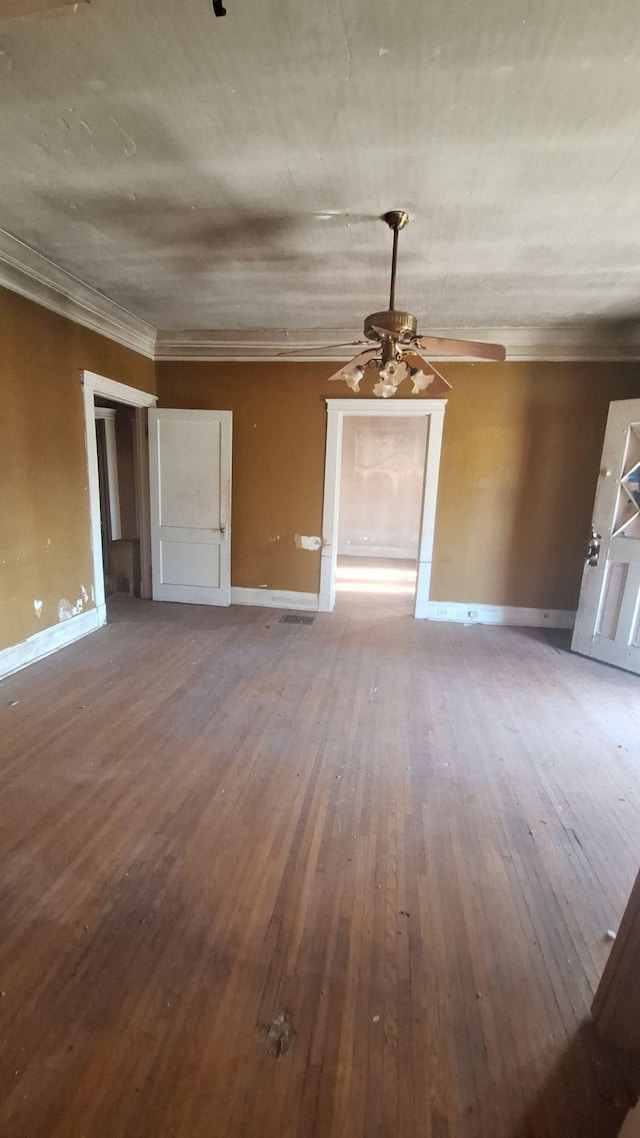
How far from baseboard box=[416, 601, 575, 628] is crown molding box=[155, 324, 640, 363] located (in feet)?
7.62

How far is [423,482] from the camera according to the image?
4578 millimetres

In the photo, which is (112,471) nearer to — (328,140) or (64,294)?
(64,294)

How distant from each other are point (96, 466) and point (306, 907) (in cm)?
359

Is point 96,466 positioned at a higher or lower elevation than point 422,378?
lower

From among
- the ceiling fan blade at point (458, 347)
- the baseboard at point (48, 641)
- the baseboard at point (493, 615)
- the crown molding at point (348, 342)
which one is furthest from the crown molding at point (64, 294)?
the baseboard at point (493, 615)

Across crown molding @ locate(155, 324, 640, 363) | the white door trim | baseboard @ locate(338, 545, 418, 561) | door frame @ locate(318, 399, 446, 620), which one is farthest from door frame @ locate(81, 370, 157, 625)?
baseboard @ locate(338, 545, 418, 561)

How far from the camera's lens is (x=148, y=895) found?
5.17 ft

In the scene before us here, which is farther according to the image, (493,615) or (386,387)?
(493,615)

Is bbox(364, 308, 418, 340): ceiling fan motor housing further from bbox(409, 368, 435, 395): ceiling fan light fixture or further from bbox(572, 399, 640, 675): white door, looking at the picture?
bbox(572, 399, 640, 675): white door

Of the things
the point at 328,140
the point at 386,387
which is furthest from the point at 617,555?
the point at 328,140

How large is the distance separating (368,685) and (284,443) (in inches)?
104

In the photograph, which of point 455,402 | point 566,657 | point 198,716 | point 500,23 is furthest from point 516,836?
point 455,402

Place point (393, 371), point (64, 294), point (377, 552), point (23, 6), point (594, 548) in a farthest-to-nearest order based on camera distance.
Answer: point (377, 552) < point (594, 548) < point (64, 294) < point (393, 371) < point (23, 6)

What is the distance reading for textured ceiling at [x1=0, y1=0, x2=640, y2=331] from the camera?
1.36 m
